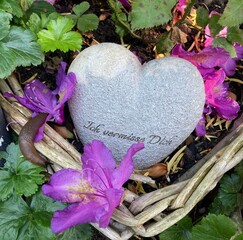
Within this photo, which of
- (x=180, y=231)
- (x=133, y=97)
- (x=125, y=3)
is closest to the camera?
(x=133, y=97)

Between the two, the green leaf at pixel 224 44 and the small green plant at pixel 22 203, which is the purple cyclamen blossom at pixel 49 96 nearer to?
the small green plant at pixel 22 203

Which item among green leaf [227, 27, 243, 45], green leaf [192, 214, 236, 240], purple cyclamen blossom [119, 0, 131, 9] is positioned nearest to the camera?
green leaf [192, 214, 236, 240]

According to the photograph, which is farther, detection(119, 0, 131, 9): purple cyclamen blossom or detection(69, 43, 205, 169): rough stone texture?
detection(119, 0, 131, 9): purple cyclamen blossom

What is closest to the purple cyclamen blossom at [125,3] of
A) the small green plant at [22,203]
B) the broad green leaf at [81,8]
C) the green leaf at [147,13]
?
the broad green leaf at [81,8]

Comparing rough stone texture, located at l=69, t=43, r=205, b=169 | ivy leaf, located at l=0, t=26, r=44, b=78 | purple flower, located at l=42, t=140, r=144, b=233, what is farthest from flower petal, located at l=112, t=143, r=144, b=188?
ivy leaf, located at l=0, t=26, r=44, b=78

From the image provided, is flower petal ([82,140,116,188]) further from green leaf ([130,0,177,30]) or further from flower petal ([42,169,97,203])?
green leaf ([130,0,177,30])

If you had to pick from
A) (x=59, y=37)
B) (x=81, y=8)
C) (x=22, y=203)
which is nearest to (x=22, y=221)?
(x=22, y=203)

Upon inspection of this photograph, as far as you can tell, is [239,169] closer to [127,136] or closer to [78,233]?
[127,136]
